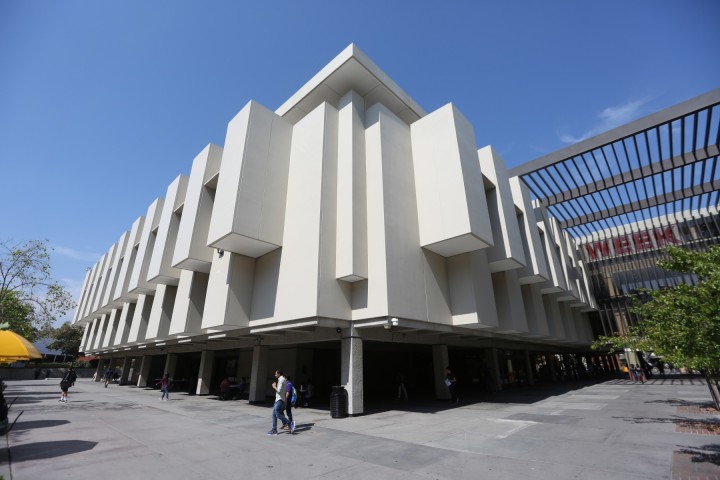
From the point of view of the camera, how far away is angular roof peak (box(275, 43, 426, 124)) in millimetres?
16734

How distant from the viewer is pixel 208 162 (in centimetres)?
2005

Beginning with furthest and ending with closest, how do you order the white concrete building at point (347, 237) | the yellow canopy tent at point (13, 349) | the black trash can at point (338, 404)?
the white concrete building at point (347, 237) → the black trash can at point (338, 404) → the yellow canopy tent at point (13, 349)

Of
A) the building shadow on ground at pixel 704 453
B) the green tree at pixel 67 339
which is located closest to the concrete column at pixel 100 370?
the green tree at pixel 67 339

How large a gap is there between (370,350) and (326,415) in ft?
33.9

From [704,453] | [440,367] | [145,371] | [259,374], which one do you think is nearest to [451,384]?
[440,367]

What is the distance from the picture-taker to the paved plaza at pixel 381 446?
6.30 m

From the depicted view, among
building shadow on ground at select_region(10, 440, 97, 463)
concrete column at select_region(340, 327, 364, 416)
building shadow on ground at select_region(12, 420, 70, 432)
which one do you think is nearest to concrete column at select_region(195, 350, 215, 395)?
building shadow on ground at select_region(12, 420, 70, 432)

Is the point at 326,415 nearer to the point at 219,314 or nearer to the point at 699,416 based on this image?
the point at 219,314

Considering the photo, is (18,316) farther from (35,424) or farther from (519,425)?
(519,425)

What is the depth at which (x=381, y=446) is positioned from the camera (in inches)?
329

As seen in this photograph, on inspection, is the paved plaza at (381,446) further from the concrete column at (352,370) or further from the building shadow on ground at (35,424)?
the concrete column at (352,370)

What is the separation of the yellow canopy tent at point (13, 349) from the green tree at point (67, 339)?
221 feet

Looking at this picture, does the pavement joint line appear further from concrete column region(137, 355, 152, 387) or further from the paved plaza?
concrete column region(137, 355, 152, 387)

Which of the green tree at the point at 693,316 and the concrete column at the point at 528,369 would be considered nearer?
the green tree at the point at 693,316
